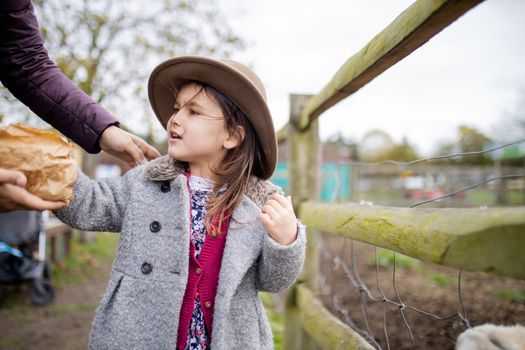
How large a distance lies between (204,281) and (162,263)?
17cm

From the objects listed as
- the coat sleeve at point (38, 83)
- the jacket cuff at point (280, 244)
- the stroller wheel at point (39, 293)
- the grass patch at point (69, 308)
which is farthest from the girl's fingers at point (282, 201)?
the stroller wheel at point (39, 293)

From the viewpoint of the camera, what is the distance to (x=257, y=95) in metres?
1.48

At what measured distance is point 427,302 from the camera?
3.10m

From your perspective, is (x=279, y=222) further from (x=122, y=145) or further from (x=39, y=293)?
(x=39, y=293)

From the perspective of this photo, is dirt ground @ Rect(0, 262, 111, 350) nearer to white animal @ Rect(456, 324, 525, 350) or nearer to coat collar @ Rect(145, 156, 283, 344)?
coat collar @ Rect(145, 156, 283, 344)

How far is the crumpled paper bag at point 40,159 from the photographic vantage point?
0.98 meters

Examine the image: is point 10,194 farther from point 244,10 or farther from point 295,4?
point 244,10

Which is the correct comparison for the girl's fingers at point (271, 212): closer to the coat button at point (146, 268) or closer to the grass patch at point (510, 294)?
the coat button at point (146, 268)

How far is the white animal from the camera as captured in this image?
109 cm

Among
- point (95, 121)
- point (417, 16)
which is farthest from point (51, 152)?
point (417, 16)

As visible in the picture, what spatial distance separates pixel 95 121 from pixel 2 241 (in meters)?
2.94

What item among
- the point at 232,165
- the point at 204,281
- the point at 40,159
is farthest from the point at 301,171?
the point at 40,159

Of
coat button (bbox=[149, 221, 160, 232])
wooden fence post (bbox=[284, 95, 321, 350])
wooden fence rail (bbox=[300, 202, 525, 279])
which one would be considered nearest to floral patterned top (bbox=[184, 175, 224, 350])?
→ coat button (bbox=[149, 221, 160, 232])

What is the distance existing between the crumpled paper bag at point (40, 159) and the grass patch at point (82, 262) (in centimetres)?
420
